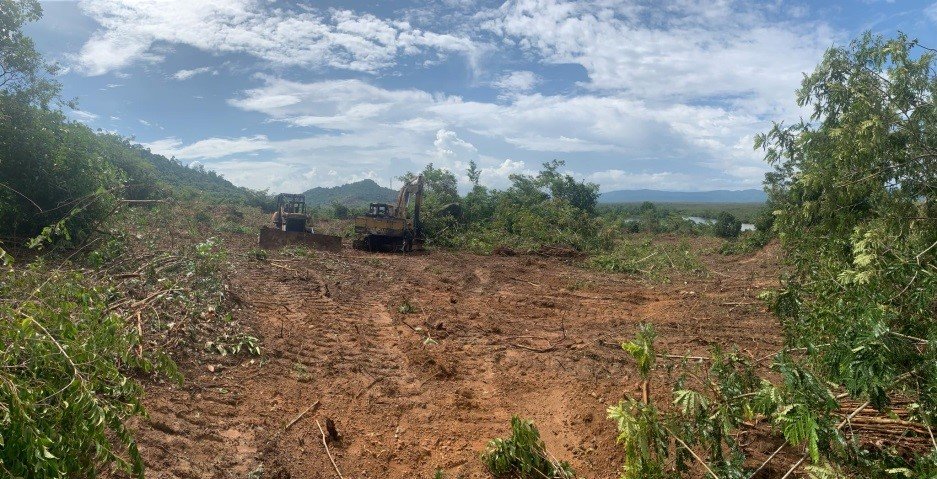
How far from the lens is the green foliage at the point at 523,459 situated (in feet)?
12.8

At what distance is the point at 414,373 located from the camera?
595 centimetres

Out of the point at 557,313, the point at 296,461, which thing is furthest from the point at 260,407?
the point at 557,313

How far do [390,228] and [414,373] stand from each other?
11.5m

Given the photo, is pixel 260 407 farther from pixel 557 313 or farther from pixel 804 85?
pixel 804 85

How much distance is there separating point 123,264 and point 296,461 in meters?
5.29

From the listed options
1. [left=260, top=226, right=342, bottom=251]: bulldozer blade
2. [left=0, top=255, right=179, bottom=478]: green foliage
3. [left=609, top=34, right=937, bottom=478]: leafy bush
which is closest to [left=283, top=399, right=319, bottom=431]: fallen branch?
[left=0, top=255, right=179, bottom=478]: green foliage

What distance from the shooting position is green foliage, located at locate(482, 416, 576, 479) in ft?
12.8

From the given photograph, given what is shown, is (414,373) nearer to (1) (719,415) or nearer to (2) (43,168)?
(1) (719,415)

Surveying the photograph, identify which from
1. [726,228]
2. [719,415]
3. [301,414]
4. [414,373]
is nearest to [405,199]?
[414,373]

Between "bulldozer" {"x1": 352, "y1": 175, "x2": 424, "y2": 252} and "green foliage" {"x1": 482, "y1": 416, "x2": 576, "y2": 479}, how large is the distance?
1347cm

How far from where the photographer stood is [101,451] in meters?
2.23

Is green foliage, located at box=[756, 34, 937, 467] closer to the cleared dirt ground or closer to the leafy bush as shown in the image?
the leafy bush

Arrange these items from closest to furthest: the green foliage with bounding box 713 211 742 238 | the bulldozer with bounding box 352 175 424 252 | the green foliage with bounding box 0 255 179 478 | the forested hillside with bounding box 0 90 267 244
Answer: the green foliage with bounding box 0 255 179 478, the forested hillside with bounding box 0 90 267 244, the bulldozer with bounding box 352 175 424 252, the green foliage with bounding box 713 211 742 238

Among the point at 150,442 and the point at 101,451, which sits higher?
the point at 101,451
